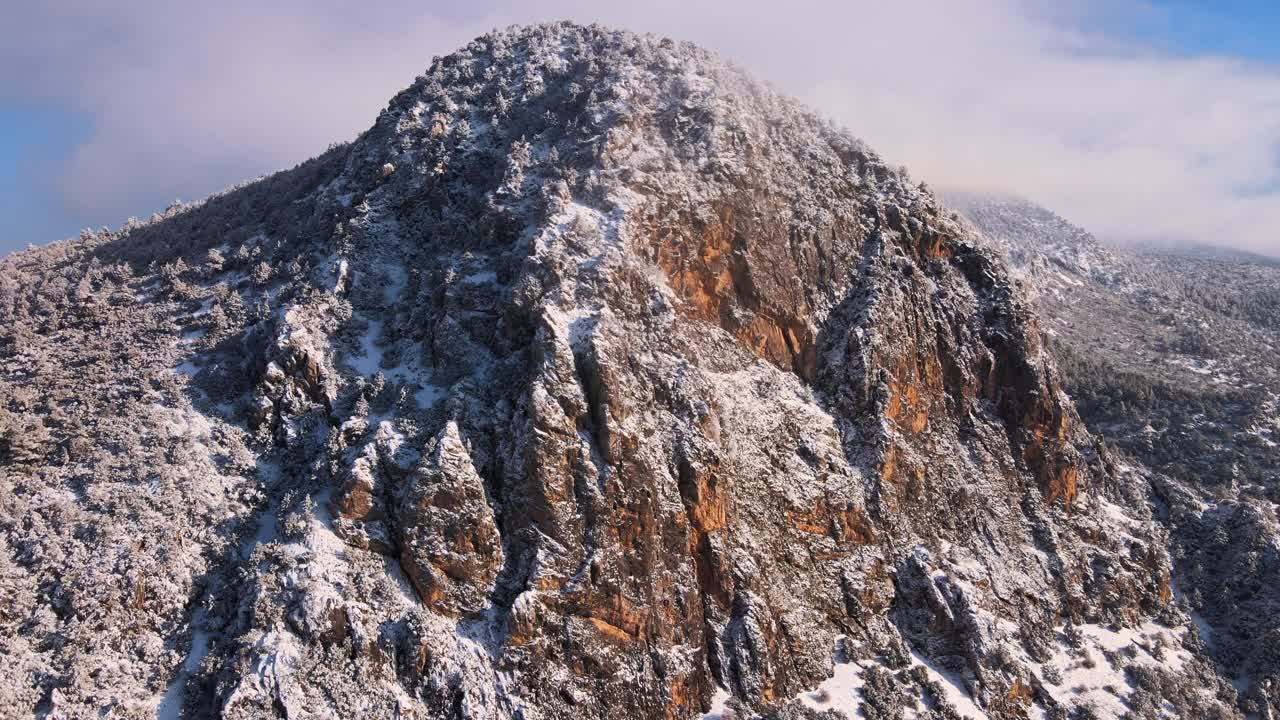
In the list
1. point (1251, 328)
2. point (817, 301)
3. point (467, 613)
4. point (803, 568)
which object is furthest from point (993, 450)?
point (1251, 328)

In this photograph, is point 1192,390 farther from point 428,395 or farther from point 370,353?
point 370,353

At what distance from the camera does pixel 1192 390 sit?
289 ft

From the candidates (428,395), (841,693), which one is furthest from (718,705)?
(428,395)

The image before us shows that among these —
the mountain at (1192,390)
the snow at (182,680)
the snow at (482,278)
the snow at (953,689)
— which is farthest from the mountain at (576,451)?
the mountain at (1192,390)

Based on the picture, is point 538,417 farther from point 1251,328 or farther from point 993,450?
point 1251,328

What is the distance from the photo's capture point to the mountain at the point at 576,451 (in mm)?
35656

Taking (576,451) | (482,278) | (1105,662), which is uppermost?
(482,278)

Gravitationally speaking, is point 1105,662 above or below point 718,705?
above

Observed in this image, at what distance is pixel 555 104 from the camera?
62.5 meters

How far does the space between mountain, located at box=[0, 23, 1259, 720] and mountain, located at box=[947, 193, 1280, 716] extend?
8.65 feet

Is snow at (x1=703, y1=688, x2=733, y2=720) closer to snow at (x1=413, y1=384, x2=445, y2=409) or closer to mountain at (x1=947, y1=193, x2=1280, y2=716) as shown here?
snow at (x1=413, y1=384, x2=445, y2=409)

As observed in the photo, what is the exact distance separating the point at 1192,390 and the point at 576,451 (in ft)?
253

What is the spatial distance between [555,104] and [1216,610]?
5784cm

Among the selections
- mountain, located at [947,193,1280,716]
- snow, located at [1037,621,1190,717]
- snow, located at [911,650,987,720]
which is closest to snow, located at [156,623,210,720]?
snow, located at [911,650,987,720]
